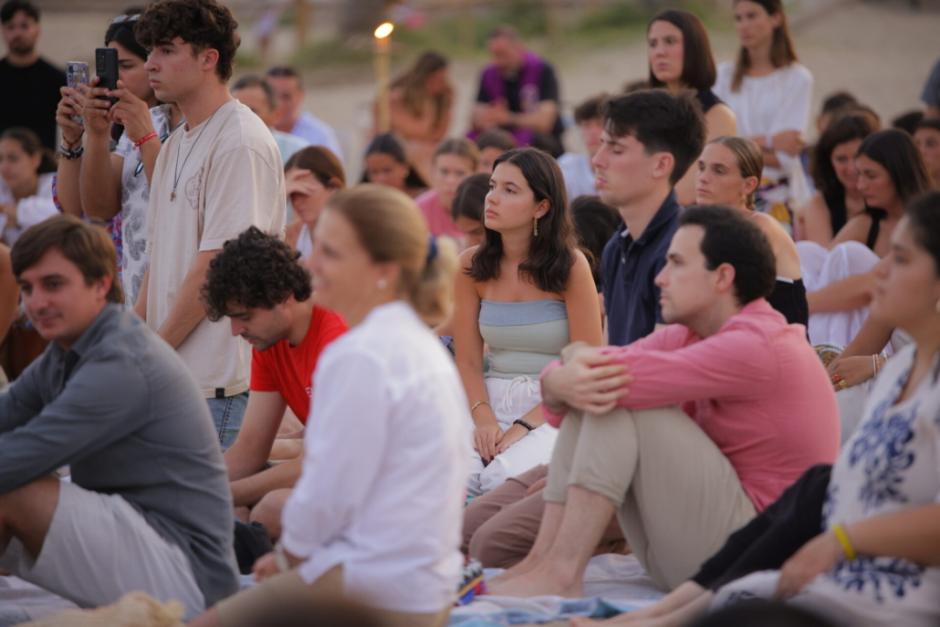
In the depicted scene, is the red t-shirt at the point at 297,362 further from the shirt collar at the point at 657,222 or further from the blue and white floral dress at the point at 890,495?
the blue and white floral dress at the point at 890,495

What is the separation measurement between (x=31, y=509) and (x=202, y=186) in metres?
1.66

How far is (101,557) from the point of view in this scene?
362cm

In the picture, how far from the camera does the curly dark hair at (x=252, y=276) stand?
4219mm

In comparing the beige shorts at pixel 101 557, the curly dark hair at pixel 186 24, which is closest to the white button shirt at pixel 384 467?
the beige shorts at pixel 101 557

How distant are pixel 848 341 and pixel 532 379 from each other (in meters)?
1.67

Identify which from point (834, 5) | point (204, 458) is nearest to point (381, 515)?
point (204, 458)

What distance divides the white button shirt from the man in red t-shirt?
136 cm

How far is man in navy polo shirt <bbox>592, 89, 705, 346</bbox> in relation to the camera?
4879 millimetres

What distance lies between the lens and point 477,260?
17.3 ft

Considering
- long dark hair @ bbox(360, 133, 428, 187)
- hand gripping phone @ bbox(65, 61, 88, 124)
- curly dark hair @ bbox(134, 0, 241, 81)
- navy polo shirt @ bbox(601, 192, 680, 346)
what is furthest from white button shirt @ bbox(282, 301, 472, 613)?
long dark hair @ bbox(360, 133, 428, 187)

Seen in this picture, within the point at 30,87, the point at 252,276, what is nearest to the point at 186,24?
the point at 252,276

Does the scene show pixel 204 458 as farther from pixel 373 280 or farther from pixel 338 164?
pixel 338 164

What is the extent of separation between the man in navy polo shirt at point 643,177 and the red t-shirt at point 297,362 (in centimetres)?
111

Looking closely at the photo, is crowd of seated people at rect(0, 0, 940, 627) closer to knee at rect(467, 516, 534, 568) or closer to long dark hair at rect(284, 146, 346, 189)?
knee at rect(467, 516, 534, 568)
